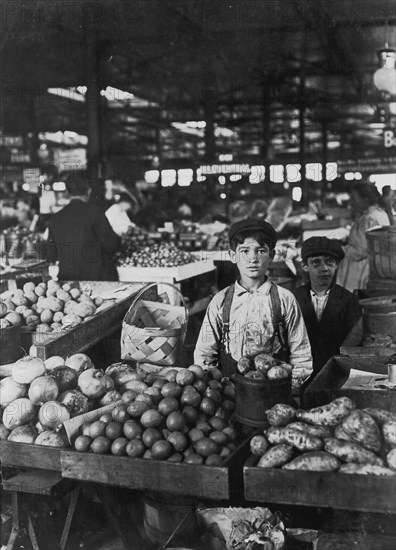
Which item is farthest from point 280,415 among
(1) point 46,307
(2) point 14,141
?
(2) point 14,141

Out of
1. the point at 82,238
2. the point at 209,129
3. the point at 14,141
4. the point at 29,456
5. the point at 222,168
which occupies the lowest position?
the point at 29,456

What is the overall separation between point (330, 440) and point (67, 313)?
3.29 metres

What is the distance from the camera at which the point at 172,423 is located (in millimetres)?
3088

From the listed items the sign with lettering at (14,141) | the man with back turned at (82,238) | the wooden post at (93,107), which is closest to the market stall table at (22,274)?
the man with back turned at (82,238)

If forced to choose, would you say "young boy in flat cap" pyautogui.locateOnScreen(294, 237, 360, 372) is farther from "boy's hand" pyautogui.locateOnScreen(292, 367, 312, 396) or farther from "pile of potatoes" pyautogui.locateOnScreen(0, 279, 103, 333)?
"pile of potatoes" pyautogui.locateOnScreen(0, 279, 103, 333)

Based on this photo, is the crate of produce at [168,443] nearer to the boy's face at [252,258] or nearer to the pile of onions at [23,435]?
the pile of onions at [23,435]

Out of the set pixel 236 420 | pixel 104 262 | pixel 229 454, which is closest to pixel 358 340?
pixel 236 420

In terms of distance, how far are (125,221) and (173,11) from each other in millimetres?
3224

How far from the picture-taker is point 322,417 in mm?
2996

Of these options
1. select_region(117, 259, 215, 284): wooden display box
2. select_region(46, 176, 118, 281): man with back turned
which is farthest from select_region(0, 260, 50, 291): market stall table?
select_region(117, 259, 215, 284): wooden display box

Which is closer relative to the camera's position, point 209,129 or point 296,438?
point 296,438

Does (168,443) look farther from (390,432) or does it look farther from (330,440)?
(390,432)

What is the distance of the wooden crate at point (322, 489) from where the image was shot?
2.60m

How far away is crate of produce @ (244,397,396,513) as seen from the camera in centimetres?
262
